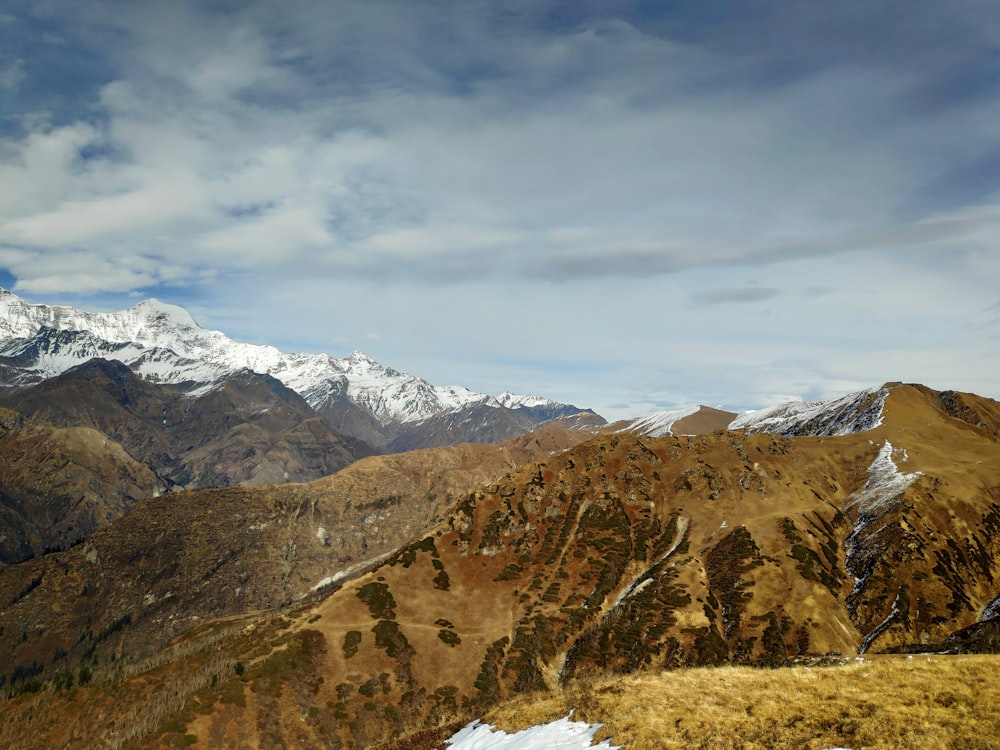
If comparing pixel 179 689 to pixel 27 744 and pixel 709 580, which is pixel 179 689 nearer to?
pixel 27 744

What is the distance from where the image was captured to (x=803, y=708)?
26.3 meters

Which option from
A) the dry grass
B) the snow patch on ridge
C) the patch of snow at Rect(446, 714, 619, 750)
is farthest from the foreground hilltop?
the patch of snow at Rect(446, 714, 619, 750)

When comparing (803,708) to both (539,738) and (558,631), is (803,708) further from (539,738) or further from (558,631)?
(558,631)

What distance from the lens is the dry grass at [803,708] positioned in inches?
899

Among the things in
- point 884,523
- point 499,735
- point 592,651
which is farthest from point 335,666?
point 884,523

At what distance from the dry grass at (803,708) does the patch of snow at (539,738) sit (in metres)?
0.72

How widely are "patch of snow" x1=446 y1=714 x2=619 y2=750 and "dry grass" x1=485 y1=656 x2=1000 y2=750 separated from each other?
719 mm

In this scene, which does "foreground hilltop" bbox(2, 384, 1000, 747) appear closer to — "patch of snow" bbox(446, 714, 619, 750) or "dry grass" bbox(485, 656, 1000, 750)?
"dry grass" bbox(485, 656, 1000, 750)

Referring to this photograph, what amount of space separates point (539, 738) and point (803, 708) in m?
13.9

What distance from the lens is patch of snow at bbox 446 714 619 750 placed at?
27.9 meters

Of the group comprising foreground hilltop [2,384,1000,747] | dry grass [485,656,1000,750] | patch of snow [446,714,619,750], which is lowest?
foreground hilltop [2,384,1000,747]

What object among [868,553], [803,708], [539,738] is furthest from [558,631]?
[803,708]

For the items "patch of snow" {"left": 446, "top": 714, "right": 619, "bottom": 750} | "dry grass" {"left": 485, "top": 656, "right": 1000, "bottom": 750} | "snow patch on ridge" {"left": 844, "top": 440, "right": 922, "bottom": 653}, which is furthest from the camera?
"snow patch on ridge" {"left": 844, "top": 440, "right": 922, "bottom": 653}

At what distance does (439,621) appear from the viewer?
183250 millimetres
